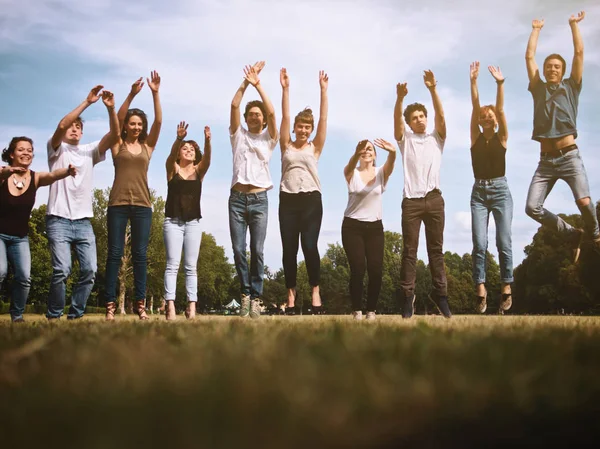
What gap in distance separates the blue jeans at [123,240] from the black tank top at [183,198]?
0.41 m

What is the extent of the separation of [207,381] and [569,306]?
159ft

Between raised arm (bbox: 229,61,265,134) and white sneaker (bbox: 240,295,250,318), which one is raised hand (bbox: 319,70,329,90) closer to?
raised arm (bbox: 229,61,265,134)

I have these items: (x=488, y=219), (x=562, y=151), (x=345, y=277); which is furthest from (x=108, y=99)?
(x=345, y=277)

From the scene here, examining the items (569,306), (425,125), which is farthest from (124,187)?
(569,306)

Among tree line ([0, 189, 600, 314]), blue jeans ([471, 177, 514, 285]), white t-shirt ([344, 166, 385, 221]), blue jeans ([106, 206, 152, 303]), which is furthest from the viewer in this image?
tree line ([0, 189, 600, 314])

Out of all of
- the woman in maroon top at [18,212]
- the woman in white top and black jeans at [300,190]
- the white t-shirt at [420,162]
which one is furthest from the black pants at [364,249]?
the woman in maroon top at [18,212]

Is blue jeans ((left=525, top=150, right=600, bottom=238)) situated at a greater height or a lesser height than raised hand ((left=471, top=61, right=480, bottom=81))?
lesser

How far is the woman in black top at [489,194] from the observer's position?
30.3 feet

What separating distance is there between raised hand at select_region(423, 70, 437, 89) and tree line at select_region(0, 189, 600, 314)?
569 inches

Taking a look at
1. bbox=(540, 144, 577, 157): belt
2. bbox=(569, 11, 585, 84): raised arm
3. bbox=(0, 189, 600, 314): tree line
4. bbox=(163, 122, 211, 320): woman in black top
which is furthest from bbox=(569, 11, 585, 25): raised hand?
bbox=(0, 189, 600, 314): tree line

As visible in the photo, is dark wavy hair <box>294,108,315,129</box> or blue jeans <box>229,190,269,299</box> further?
dark wavy hair <box>294,108,315,129</box>

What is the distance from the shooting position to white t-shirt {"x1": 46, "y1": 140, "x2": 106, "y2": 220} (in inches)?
315

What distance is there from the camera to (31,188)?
7.78 meters

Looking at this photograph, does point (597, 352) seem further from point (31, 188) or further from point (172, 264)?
point (31, 188)
